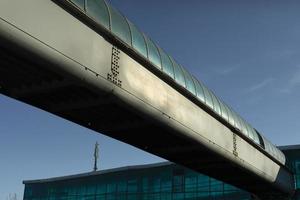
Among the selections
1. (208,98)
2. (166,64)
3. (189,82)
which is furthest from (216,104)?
(166,64)

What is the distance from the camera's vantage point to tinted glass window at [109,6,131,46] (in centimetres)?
1727

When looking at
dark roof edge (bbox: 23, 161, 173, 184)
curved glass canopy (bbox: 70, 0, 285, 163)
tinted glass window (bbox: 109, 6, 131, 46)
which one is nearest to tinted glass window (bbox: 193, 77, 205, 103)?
curved glass canopy (bbox: 70, 0, 285, 163)

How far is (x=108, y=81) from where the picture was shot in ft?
54.3

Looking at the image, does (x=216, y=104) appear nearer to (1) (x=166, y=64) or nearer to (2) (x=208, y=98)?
(2) (x=208, y=98)

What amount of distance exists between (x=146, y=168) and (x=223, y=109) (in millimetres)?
36377

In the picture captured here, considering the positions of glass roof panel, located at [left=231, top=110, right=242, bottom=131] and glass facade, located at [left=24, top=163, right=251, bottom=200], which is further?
glass facade, located at [left=24, top=163, right=251, bottom=200]

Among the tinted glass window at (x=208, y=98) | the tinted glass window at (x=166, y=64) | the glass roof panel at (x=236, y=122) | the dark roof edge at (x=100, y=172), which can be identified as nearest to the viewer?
the tinted glass window at (x=166, y=64)

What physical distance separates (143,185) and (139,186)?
0.80m

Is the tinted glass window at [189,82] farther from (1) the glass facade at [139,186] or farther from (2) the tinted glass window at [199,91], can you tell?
(1) the glass facade at [139,186]

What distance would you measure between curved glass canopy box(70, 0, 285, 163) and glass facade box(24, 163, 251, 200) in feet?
88.7

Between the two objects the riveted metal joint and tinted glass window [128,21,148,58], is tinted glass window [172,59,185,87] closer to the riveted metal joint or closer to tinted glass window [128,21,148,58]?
tinted glass window [128,21,148,58]

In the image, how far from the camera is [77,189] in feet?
238

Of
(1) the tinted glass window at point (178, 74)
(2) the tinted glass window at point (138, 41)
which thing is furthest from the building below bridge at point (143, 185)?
(2) the tinted glass window at point (138, 41)

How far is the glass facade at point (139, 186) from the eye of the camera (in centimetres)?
5551
